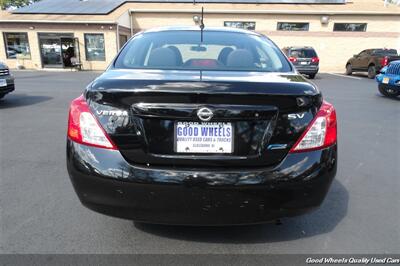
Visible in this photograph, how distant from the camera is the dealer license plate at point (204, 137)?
1.88 m

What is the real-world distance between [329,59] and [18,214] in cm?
2433

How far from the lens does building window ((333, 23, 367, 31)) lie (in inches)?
907

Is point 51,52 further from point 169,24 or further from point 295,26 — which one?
point 295,26

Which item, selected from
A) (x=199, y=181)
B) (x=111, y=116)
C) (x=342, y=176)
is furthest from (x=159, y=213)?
(x=342, y=176)

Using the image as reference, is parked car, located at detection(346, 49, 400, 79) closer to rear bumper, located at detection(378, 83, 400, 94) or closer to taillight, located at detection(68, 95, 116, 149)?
rear bumper, located at detection(378, 83, 400, 94)

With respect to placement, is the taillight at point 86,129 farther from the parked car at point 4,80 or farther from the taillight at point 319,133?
the parked car at point 4,80

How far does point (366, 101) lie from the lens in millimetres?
9531

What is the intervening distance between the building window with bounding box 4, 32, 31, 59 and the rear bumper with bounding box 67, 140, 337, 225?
2423cm

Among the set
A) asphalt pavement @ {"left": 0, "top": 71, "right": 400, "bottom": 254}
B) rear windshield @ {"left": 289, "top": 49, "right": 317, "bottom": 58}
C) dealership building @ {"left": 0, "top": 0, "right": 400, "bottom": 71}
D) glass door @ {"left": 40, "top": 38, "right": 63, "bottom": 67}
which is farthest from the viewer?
glass door @ {"left": 40, "top": 38, "right": 63, "bottom": 67}

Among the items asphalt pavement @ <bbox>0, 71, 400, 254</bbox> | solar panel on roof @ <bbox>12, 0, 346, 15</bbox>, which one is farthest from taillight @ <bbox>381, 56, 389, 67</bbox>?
asphalt pavement @ <bbox>0, 71, 400, 254</bbox>

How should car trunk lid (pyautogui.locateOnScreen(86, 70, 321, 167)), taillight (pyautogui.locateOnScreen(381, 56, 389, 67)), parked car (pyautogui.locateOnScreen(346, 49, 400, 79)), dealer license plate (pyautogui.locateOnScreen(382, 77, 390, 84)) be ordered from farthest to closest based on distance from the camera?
1. parked car (pyautogui.locateOnScreen(346, 49, 400, 79))
2. taillight (pyautogui.locateOnScreen(381, 56, 389, 67))
3. dealer license plate (pyautogui.locateOnScreen(382, 77, 390, 84))
4. car trunk lid (pyautogui.locateOnScreen(86, 70, 321, 167))

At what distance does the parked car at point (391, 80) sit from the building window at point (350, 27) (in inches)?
594

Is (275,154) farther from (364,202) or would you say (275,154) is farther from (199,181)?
(364,202)

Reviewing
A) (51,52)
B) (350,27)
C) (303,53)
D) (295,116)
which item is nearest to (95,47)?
(51,52)
